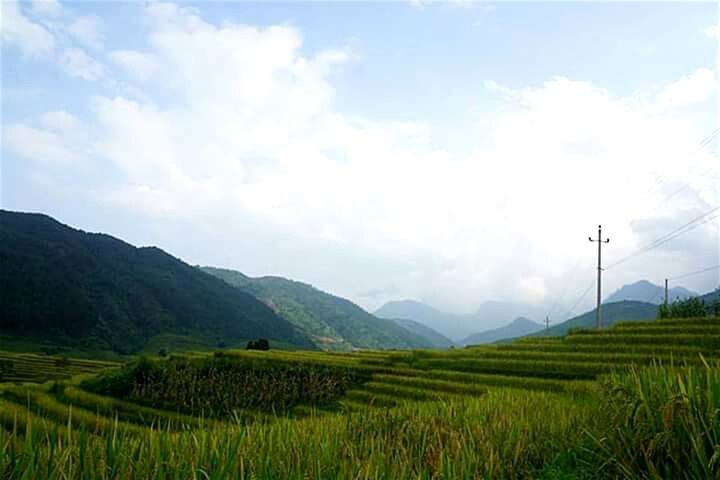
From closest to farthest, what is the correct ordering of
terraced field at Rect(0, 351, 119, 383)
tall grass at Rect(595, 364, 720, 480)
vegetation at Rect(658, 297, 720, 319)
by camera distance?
tall grass at Rect(595, 364, 720, 480) < vegetation at Rect(658, 297, 720, 319) < terraced field at Rect(0, 351, 119, 383)

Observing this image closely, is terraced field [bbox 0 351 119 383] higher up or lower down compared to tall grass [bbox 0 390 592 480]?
lower down

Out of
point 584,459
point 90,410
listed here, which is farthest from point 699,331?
point 90,410

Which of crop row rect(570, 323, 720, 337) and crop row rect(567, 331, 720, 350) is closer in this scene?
crop row rect(567, 331, 720, 350)

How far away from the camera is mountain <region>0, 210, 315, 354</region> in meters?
95.1

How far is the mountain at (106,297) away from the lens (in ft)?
312

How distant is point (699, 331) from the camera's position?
1067 inches

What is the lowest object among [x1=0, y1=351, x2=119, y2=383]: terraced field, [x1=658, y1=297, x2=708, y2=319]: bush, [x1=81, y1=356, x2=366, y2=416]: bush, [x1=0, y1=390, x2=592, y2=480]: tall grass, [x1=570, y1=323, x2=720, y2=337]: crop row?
[x1=0, y1=351, x2=119, y2=383]: terraced field

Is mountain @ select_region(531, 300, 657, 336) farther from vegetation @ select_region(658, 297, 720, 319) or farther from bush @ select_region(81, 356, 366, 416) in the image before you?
bush @ select_region(81, 356, 366, 416)

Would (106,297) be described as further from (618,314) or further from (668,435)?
(618,314)

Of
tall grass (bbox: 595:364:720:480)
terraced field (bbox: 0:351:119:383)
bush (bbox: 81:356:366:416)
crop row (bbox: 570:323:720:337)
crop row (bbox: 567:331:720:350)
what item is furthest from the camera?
terraced field (bbox: 0:351:119:383)

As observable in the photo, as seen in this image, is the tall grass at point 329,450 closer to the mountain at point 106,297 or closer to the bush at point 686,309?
the bush at point 686,309

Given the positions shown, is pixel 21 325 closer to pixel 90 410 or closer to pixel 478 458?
pixel 90 410


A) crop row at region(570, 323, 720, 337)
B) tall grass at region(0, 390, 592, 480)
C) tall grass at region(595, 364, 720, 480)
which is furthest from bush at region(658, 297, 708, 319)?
tall grass at region(595, 364, 720, 480)

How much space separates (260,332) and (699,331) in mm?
117515
